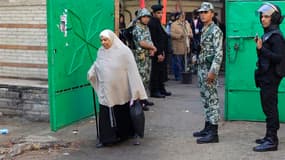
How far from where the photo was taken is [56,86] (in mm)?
7254

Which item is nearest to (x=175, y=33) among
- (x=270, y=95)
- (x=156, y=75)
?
(x=156, y=75)

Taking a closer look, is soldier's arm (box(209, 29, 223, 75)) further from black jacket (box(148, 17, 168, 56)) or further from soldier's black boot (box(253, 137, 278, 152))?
black jacket (box(148, 17, 168, 56))

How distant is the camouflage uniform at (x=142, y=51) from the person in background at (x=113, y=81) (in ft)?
6.97

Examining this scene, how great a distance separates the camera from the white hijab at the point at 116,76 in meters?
6.40

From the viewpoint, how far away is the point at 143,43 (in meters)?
8.58

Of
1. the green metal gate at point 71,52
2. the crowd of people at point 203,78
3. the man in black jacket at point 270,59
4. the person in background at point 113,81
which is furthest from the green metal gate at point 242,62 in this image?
the green metal gate at point 71,52

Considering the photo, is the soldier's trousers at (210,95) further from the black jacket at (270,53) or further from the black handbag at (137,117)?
the black handbag at (137,117)

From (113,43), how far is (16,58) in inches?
149

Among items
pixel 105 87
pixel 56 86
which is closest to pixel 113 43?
pixel 105 87

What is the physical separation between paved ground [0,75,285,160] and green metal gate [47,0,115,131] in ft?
Result: 0.96

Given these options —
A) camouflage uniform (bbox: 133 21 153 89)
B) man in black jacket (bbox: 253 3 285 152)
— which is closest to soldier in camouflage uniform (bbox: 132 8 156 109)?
camouflage uniform (bbox: 133 21 153 89)

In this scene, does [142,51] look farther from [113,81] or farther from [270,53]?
[270,53]

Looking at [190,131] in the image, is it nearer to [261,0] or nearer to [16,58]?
[261,0]

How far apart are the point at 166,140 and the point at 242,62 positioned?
177cm
